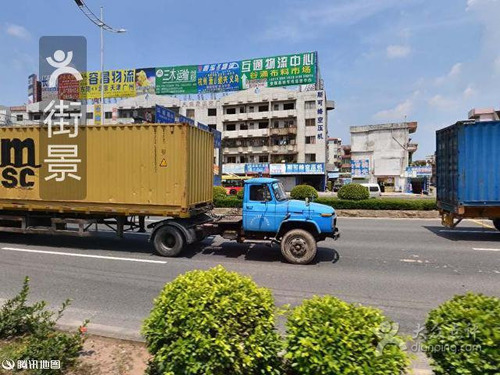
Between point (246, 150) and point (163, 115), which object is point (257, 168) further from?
point (163, 115)

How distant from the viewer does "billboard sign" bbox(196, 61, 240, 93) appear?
49.2 metres

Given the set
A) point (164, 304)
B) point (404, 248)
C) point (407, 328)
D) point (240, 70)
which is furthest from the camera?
point (240, 70)

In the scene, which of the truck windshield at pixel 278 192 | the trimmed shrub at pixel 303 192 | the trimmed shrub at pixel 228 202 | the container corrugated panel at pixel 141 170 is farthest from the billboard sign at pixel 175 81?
the truck windshield at pixel 278 192

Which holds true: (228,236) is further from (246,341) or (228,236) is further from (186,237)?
(246,341)

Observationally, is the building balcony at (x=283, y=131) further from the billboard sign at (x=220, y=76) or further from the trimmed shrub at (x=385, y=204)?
the trimmed shrub at (x=385, y=204)

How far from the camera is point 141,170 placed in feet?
28.1

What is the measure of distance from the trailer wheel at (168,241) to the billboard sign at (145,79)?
49.0m

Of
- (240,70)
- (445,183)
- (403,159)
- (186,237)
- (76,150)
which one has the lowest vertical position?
(186,237)

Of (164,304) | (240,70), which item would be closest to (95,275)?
(164,304)

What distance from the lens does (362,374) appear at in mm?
2193

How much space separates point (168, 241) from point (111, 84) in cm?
5235

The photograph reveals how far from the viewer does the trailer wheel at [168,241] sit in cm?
860

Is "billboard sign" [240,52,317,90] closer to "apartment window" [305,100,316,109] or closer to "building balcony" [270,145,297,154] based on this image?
"apartment window" [305,100,316,109]

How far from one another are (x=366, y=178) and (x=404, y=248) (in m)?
44.7
